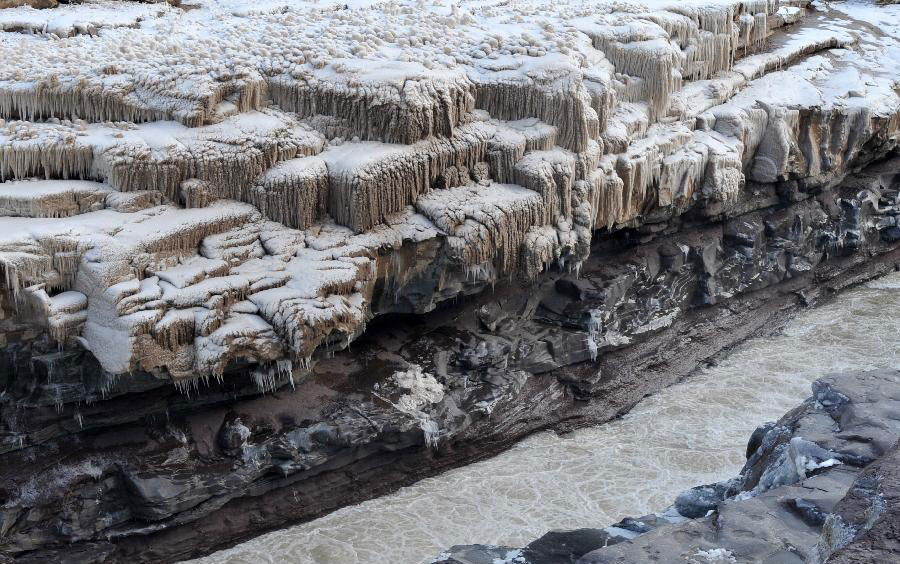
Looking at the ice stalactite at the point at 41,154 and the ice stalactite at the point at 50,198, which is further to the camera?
the ice stalactite at the point at 41,154

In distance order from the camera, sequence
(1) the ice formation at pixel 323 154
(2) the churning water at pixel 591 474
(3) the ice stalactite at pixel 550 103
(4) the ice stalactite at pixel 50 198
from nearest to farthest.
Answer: (1) the ice formation at pixel 323 154 < (4) the ice stalactite at pixel 50 198 < (2) the churning water at pixel 591 474 < (3) the ice stalactite at pixel 550 103

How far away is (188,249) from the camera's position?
11.7 meters

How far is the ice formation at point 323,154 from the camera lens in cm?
1105

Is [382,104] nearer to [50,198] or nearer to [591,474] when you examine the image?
[50,198]

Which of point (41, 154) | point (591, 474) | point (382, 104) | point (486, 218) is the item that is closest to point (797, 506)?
point (591, 474)

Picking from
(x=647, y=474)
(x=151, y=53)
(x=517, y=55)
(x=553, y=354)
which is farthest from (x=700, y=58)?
(x=151, y=53)

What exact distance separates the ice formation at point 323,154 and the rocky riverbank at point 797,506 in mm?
4650

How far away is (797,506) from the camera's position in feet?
21.4

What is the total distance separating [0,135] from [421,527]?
21.3 feet

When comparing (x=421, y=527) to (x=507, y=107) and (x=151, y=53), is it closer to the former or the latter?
(x=507, y=107)

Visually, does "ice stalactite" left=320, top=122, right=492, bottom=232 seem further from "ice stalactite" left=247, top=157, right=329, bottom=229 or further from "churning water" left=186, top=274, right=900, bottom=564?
"churning water" left=186, top=274, right=900, bottom=564

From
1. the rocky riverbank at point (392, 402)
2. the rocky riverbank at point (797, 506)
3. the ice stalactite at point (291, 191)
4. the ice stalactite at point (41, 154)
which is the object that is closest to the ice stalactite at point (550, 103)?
the rocky riverbank at point (392, 402)

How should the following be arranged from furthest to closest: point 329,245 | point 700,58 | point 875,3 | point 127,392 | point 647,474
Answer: point 875,3, point 700,58, point 647,474, point 329,245, point 127,392

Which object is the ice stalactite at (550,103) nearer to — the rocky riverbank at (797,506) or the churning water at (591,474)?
the churning water at (591,474)
